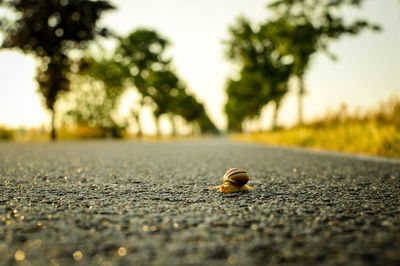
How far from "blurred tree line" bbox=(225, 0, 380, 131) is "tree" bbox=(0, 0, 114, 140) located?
1140 centimetres

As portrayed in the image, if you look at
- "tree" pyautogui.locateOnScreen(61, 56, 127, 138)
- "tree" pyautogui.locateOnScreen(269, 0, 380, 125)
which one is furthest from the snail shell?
"tree" pyautogui.locateOnScreen(61, 56, 127, 138)

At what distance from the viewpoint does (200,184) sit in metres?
3.98

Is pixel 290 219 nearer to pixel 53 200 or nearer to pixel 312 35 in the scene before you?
pixel 53 200

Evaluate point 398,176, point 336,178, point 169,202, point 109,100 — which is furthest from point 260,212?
point 109,100

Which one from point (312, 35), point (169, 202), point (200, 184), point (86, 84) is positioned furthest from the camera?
point (86, 84)

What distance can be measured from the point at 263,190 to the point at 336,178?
1592 mm

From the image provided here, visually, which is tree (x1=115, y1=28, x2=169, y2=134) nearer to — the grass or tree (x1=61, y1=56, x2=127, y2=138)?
tree (x1=61, y1=56, x2=127, y2=138)

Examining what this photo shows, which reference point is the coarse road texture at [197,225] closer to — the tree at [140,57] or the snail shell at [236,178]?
the snail shell at [236,178]

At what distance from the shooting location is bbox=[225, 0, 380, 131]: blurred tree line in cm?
1641

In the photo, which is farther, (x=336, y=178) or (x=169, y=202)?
(x=336, y=178)

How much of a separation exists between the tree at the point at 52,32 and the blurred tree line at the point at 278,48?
11402mm

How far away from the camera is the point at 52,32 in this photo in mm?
20531

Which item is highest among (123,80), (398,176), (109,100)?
(123,80)

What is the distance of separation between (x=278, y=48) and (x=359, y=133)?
1589 cm
